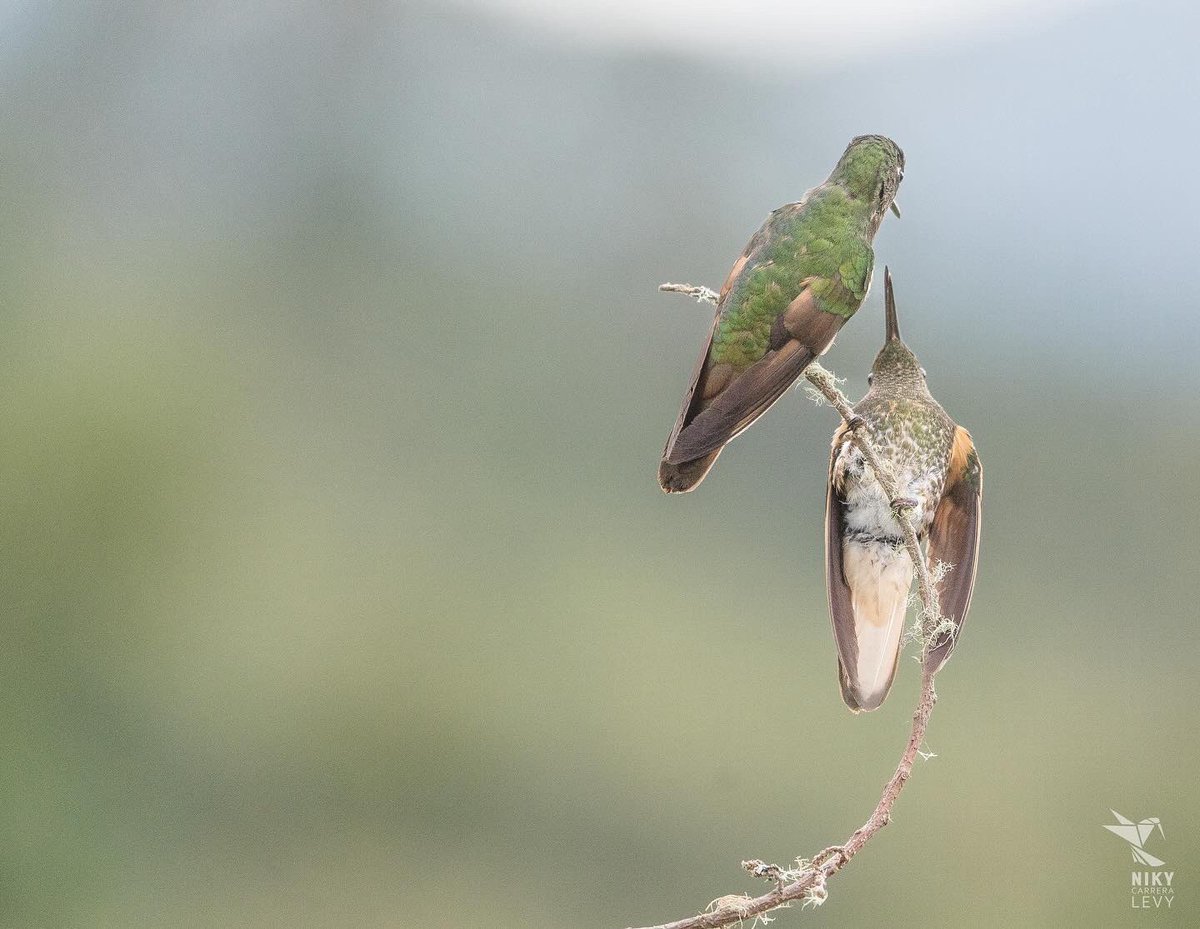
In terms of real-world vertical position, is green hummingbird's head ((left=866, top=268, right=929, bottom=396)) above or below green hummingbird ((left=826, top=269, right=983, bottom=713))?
above

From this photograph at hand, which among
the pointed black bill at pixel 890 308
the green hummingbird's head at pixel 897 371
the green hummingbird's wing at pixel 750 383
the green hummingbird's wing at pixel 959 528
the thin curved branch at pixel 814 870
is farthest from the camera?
the green hummingbird's head at pixel 897 371

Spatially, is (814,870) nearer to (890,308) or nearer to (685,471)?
(685,471)

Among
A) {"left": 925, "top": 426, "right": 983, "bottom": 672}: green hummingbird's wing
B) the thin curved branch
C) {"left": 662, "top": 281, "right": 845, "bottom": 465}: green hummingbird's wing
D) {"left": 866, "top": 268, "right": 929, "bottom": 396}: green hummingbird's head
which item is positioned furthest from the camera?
{"left": 866, "top": 268, "right": 929, "bottom": 396}: green hummingbird's head

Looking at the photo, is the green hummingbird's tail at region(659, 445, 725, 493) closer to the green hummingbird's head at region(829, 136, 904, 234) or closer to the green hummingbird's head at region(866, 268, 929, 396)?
the green hummingbird's head at region(829, 136, 904, 234)

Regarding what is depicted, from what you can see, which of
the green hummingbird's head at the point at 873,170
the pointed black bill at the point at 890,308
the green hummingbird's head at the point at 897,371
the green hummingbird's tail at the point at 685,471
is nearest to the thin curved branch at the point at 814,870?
the green hummingbird's tail at the point at 685,471

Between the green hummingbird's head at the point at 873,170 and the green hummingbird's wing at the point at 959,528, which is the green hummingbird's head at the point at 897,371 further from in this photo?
the green hummingbird's head at the point at 873,170

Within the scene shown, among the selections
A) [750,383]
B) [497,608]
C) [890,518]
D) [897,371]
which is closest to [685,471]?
[750,383]

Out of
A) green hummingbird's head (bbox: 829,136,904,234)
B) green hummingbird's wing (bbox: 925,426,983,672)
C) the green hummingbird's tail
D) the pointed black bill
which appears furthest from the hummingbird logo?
the green hummingbird's tail

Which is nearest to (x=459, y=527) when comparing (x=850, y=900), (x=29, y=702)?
(x=29, y=702)
